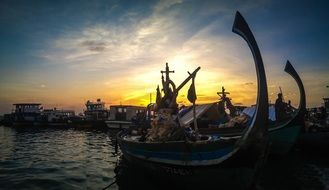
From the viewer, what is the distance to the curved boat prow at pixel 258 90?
7.47 m

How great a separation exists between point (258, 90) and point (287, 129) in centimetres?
992

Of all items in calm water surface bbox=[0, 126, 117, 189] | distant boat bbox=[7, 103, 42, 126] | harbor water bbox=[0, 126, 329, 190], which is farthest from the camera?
distant boat bbox=[7, 103, 42, 126]

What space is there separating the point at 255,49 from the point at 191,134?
4.57 meters

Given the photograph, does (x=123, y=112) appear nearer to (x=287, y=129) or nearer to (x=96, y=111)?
(x=96, y=111)

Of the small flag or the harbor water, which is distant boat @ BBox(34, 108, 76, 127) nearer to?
the harbor water

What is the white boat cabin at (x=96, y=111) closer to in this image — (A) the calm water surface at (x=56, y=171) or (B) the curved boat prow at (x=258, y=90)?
(A) the calm water surface at (x=56, y=171)

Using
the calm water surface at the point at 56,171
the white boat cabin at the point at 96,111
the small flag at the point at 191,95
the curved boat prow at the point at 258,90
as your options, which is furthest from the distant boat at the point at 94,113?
the curved boat prow at the point at 258,90

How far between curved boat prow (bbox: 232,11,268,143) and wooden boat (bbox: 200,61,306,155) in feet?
30.0

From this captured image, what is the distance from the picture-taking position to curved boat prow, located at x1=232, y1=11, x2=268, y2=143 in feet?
24.5

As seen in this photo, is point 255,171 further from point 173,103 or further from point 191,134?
point 173,103

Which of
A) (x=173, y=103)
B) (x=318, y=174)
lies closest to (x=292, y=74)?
(x=318, y=174)

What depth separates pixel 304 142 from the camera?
20.7 m

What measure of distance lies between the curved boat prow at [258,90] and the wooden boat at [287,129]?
9.14 meters

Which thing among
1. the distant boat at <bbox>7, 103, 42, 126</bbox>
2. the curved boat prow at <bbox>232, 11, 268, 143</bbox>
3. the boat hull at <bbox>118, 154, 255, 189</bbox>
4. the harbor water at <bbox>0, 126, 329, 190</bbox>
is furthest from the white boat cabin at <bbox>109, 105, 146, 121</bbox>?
the curved boat prow at <bbox>232, 11, 268, 143</bbox>
